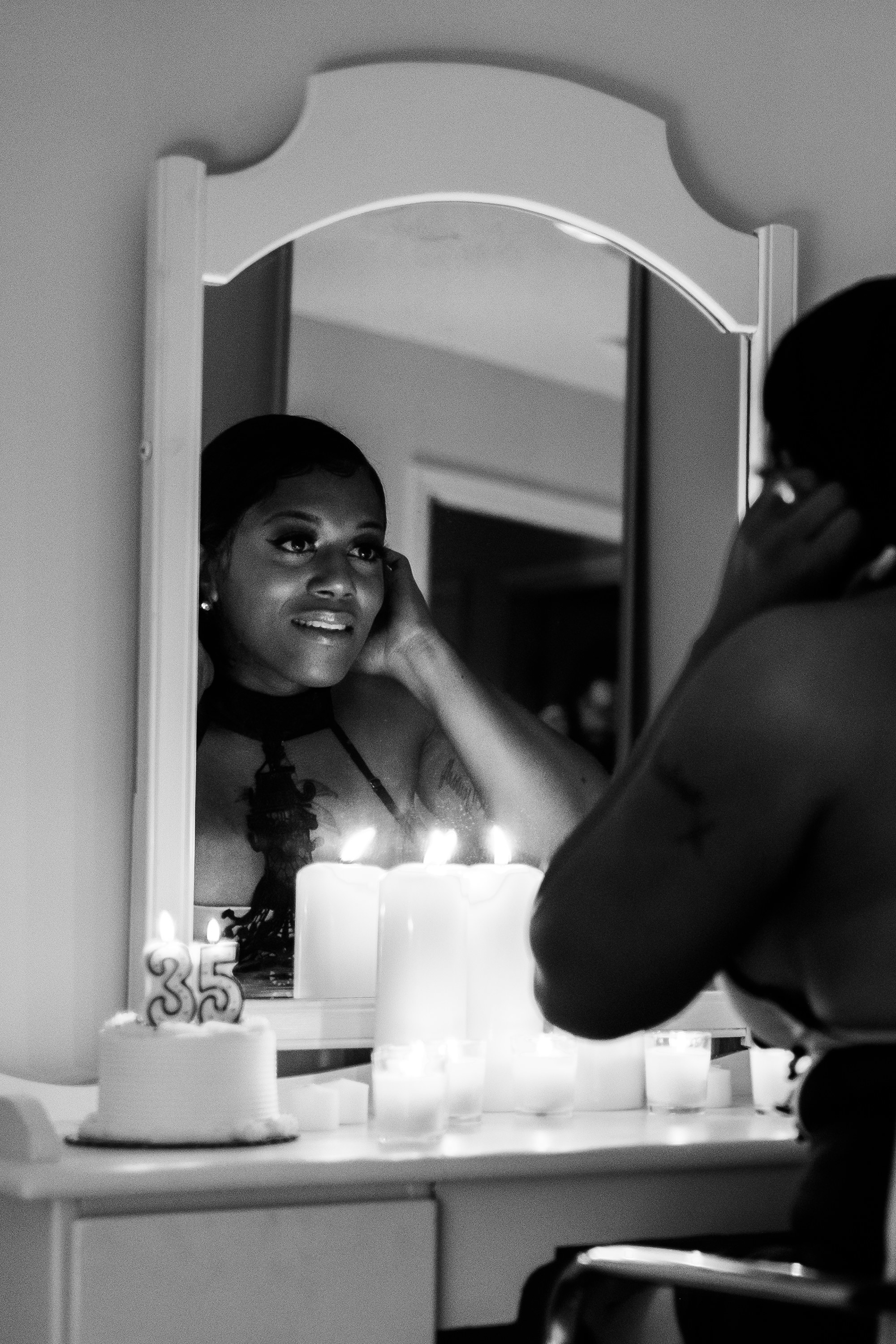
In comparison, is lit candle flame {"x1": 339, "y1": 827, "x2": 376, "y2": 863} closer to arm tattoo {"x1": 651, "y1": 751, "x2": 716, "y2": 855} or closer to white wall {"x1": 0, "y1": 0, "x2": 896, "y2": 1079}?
white wall {"x1": 0, "y1": 0, "x2": 896, "y2": 1079}

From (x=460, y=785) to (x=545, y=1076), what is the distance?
0.32 meters

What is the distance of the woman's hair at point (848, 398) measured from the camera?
117cm

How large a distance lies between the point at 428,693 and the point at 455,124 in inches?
24.5

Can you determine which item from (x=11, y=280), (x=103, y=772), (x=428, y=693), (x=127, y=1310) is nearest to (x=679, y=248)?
(x=428, y=693)

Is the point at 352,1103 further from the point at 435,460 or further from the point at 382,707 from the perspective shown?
the point at 435,460

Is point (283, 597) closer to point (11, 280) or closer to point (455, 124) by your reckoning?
point (11, 280)

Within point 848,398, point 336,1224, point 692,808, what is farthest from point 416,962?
point 848,398

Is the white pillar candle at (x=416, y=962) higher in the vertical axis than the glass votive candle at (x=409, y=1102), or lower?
higher

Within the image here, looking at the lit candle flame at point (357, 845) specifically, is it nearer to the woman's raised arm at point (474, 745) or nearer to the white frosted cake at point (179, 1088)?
the woman's raised arm at point (474, 745)

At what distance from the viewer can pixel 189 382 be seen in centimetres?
175

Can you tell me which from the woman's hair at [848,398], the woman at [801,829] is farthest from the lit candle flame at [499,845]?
the woman's hair at [848,398]

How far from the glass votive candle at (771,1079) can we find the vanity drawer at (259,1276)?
50 cm

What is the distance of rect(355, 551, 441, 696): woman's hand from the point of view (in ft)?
6.03

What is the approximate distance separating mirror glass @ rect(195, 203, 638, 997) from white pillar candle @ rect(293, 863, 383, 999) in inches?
0.6
